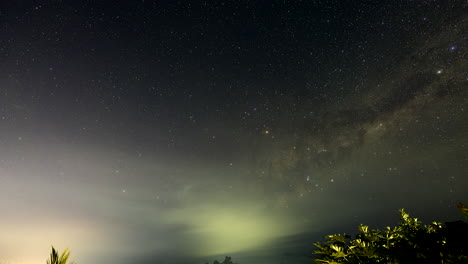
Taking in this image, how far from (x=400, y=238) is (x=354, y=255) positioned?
191 centimetres

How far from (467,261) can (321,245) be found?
317 centimetres

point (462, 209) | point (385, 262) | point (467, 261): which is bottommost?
point (385, 262)

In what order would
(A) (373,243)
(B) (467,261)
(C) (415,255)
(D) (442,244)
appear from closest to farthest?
(B) (467,261)
(C) (415,255)
(D) (442,244)
(A) (373,243)

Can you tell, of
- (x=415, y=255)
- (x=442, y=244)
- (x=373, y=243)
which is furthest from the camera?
(x=373, y=243)

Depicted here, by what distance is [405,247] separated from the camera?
5.50 m

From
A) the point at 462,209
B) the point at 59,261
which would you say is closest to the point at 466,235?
the point at 462,209

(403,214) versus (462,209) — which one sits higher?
(462,209)

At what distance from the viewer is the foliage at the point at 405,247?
4992 mm

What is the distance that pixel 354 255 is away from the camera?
566 centimetres

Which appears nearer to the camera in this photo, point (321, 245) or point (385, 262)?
point (385, 262)

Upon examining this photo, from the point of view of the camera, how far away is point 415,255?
509cm

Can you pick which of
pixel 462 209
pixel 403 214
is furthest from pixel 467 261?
pixel 403 214

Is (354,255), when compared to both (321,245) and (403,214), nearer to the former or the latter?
(321,245)

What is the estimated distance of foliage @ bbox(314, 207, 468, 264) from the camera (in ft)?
16.4
